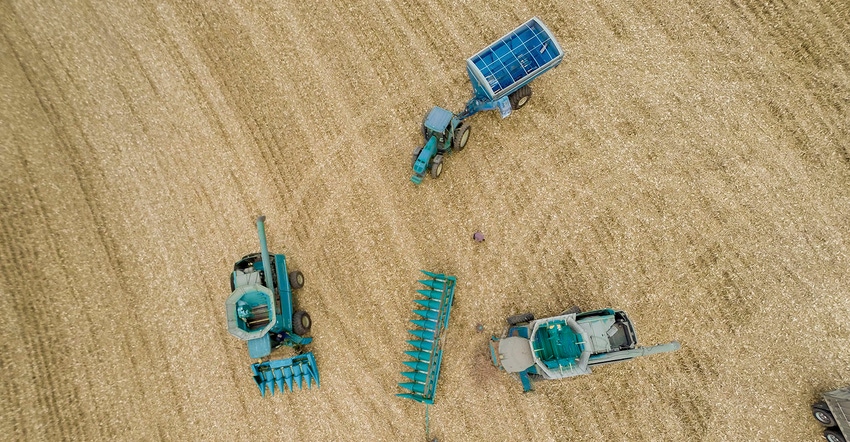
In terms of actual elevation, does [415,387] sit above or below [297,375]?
below

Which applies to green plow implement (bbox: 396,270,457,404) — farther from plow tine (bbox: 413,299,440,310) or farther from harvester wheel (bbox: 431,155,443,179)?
harvester wheel (bbox: 431,155,443,179)

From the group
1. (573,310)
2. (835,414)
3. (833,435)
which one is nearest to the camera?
(835,414)

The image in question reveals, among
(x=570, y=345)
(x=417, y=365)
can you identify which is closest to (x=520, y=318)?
(x=570, y=345)

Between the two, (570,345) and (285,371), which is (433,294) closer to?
(570,345)

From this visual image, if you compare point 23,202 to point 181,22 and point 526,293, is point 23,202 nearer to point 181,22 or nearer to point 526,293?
point 181,22

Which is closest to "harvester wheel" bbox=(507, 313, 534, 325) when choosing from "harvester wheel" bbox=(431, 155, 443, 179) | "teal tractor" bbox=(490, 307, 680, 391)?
"teal tractor" bbox=(490, 307, 680, 391)

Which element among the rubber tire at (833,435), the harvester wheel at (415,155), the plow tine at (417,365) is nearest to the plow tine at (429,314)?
the plow tine at (417,365)

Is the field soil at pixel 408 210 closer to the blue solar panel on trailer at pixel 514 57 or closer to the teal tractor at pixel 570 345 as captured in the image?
the blue solar panel on trailer at pixel 514 57

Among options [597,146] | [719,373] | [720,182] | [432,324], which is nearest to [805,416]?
[719,373]
